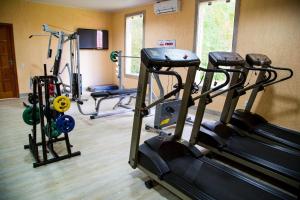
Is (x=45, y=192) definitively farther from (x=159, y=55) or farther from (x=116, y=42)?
Answer: (x=116, y=42)

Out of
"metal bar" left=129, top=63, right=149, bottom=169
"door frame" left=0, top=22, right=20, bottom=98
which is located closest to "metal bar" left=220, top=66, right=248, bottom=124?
"metal bar" left=129, top=63, right=149, bottom=169

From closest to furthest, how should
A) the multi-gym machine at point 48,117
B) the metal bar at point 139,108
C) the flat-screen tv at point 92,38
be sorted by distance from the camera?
the metal bar at point 139,108
the multi-gym machine at point 48,117
the flat-screen tv at point 92,38

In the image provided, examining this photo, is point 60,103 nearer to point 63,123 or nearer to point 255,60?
point 63,123

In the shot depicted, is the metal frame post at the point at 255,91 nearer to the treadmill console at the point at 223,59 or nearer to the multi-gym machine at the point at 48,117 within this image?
the treadmill console at the point at 223,59

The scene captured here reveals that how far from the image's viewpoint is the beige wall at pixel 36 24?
18.8 ft

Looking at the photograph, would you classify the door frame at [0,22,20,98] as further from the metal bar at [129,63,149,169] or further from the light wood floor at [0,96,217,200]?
the metal bar at [129,63,149,169]

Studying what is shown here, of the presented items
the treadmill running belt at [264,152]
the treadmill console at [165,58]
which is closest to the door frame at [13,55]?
the treadmill console at [165,58]

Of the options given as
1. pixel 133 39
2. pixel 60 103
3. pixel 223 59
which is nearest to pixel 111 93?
pixel 60 103

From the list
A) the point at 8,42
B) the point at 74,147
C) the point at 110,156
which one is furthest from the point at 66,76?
the point at 110,156

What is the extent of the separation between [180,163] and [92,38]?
586cm

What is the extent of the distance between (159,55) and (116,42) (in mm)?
5744

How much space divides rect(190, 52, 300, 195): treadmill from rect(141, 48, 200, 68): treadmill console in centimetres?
58

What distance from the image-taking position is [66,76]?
22.4ft

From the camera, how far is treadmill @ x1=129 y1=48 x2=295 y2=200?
1.90 meters
